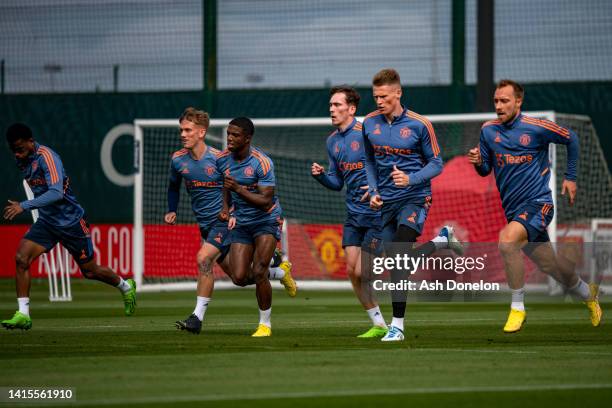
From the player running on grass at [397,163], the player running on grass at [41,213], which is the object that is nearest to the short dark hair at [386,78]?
the player running on grass at [397,163]

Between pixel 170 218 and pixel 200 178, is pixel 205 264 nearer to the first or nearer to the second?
pixel 170 218

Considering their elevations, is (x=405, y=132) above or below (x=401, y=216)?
above

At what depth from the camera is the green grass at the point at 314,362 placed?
7.09 meters

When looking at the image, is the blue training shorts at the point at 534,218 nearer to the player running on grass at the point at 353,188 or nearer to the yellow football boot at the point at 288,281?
the player running on grass at the point at 353,188

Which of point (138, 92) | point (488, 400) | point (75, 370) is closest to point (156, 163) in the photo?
point (138, 92)

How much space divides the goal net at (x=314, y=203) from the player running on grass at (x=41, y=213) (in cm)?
783

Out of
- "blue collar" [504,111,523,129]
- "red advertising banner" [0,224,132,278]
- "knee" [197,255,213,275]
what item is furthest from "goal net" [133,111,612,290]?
"blue collar" [504,111,523,129]

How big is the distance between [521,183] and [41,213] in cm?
508

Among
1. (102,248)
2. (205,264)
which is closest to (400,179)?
(205,264)

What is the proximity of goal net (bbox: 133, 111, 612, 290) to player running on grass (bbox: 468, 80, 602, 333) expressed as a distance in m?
9.18

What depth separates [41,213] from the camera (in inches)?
505

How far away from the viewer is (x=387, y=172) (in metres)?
10.8

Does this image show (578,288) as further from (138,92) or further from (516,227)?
(138,92)

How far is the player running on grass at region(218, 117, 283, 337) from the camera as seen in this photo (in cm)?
1121
